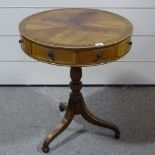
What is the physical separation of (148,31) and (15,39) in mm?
1139

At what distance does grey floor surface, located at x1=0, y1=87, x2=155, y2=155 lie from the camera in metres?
2.30

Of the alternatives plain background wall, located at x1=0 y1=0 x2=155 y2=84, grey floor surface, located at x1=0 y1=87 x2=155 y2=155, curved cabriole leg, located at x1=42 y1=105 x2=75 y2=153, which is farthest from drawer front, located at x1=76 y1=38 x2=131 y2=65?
plain background wall, located at x1=0 y1=0 x2=155 y2=84

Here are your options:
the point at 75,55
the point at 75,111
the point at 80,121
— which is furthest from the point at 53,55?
the point at 80,121

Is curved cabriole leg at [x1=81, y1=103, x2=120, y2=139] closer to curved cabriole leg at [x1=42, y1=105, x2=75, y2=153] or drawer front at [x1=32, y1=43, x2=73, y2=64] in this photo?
curved cabriole leg at [x1=42, y1=105, x2=75, y2=153]

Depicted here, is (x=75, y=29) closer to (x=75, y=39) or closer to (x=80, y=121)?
(x=75, y=39)

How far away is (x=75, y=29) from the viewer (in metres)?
1.97

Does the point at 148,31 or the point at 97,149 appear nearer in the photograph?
the point at 97,149

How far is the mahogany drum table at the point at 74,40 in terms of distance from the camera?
1.78 m

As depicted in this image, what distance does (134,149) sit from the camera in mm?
2291

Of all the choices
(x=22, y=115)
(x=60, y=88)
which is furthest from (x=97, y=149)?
(x=60, y=88)

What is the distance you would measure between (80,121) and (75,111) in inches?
9.9

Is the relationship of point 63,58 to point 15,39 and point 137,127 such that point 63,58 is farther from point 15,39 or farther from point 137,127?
point 15,39

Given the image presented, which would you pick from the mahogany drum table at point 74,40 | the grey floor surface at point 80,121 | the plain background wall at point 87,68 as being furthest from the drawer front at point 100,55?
the plain background wall at point 87,68

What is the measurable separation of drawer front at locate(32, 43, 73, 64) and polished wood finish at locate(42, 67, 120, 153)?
0.39 meters
